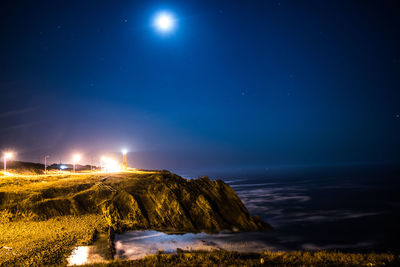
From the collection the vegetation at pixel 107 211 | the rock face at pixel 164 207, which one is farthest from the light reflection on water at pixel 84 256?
the rock face at pixel 164 207

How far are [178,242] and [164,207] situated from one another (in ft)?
25.8

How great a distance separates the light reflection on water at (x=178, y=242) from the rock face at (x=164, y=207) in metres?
A: 1.96

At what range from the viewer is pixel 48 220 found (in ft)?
97.2

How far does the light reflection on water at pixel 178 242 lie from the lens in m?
22.3

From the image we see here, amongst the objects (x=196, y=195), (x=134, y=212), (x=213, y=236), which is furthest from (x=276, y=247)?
(x=134, y=212)

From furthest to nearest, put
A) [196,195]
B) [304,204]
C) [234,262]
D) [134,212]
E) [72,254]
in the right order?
Answer: 1. [304,204]
2. [196,195]
3. [134,212]
4. [72,254]
5. [234,262]

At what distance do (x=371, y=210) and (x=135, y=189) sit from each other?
143ft

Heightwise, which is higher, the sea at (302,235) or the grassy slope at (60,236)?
the grassy slope at (60,236)

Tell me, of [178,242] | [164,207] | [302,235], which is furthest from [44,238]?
[302,235]

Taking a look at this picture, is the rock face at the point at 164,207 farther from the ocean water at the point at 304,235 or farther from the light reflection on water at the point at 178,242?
the ocean water at the point at 304,235

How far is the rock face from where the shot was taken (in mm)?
30375

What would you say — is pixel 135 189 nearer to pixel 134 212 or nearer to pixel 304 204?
pixel 134 212

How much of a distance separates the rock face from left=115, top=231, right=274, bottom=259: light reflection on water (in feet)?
6.43

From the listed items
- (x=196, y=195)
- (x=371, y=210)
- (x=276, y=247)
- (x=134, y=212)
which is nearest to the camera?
(x=276, y=247)
